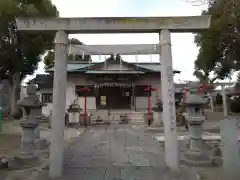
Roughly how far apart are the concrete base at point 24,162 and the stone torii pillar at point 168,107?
4.28m

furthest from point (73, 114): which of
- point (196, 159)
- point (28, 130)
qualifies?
point (196, 159)

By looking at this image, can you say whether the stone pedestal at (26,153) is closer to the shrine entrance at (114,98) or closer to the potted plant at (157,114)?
the potted plant at (157,114)

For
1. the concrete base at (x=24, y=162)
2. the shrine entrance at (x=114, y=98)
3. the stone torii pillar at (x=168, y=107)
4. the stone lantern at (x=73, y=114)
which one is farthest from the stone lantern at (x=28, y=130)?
the shrine entrance at (x=114, y=98)

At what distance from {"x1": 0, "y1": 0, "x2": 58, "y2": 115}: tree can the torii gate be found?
15.7m

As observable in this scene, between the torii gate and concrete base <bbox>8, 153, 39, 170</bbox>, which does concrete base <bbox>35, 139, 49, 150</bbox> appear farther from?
the torii gate

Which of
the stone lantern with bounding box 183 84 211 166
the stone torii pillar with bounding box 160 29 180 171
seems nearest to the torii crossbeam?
the stone torii pillar with bounding box 160 29 180 171

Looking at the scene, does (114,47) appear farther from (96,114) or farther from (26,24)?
(96,114)

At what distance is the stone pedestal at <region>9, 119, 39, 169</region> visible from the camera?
302 inches

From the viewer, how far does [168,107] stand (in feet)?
21.6

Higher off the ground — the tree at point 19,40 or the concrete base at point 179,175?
the tree at point 19,40

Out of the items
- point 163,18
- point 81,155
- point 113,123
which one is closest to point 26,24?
point 163,18

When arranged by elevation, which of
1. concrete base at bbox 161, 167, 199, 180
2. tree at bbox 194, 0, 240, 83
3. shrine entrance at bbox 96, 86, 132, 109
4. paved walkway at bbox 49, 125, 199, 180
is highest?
Result: tree at bbox 194, 0, 240, 83

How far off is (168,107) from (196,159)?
8.18 feet

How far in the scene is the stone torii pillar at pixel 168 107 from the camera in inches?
254
